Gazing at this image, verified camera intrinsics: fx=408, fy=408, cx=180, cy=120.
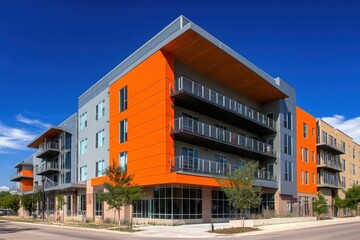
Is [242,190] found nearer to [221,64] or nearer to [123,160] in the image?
[221,64]

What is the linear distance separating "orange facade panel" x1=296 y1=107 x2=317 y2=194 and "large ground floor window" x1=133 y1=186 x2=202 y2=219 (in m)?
20.0

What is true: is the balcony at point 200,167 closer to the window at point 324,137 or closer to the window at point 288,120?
the window at point 288,120

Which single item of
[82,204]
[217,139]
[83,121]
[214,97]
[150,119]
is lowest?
[82,204]

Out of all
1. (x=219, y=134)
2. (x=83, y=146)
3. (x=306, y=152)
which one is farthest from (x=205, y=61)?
(x=306, y=152)

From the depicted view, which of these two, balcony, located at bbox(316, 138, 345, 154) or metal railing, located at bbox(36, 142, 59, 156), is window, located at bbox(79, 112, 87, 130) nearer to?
metal railing, located at bbox(36, 142, 59, 156)

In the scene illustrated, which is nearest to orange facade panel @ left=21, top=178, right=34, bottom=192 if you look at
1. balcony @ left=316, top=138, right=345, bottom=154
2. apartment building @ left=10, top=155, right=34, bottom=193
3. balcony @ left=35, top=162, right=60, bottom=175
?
apartment building @ left=10, top=155, right=34, bottom=193

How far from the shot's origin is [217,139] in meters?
38.8

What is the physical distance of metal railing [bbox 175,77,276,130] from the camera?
121 ft

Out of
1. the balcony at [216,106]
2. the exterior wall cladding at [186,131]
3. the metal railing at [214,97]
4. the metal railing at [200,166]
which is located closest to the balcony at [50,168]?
the exterior wall cladding at [186,131]

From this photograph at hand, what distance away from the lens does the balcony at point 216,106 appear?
3669cm

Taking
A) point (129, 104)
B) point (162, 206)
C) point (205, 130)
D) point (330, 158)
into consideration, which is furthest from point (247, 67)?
point (330, 158)

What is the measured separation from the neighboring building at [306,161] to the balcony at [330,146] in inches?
103

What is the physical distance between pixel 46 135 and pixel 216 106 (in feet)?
121

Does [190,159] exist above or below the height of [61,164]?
above
